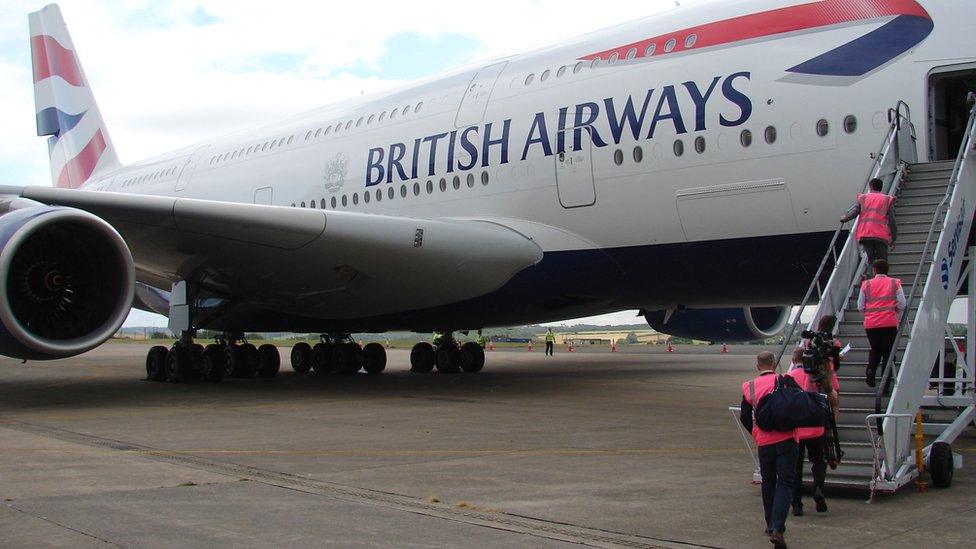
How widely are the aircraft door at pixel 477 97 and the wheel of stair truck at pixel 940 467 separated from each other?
310 inches

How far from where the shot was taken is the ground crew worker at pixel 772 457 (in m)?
4.29

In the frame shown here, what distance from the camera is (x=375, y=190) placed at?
1393cm

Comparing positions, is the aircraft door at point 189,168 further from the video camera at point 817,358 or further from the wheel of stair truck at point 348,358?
the video camera at point 817,358

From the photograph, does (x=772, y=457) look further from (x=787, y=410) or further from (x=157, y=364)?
(x=157, y=364)

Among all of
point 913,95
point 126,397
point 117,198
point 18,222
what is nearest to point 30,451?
point 18,222

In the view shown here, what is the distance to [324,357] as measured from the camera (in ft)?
58.4

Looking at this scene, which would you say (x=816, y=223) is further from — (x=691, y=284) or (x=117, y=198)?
(x=117, y=198)

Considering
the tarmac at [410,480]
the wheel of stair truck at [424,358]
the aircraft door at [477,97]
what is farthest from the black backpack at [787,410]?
the wheel of stair truck at [424,358]

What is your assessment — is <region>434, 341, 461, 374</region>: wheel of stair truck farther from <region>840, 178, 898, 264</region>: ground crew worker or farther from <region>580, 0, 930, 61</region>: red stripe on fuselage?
<region>840, 178, 898, 264</region>: ground crew worker

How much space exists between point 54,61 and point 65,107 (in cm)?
105

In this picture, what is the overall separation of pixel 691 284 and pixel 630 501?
5.89 meters

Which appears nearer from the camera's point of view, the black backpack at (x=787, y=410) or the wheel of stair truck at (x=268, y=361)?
the black backpack at (x=787, y=410)

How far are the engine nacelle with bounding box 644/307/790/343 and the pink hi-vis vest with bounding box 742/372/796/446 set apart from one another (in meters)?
11.9

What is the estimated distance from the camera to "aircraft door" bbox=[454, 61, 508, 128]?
41.2 ft
